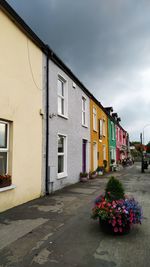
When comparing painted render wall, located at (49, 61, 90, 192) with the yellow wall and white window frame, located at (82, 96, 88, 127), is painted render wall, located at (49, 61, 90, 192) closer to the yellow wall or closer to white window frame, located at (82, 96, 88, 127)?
white window frame, located at (82, 96, 88, 127)

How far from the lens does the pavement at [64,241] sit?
3.85 metres

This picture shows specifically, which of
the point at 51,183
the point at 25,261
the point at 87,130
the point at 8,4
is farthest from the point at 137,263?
the point at 87,130

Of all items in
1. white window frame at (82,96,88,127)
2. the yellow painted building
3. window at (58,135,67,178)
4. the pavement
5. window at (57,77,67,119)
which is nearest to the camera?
the pavement

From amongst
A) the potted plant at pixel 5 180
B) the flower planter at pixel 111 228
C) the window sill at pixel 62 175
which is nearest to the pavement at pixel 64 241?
the flower planter at pixel 111 228

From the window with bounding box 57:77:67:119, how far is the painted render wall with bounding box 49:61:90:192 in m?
0.31

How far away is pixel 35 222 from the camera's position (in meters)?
5.88

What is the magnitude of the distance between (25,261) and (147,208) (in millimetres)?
4586

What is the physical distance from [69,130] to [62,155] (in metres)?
1.43

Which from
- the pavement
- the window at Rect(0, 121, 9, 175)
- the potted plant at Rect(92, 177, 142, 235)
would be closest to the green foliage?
the potted plant at Rect(92, 177, 142, 235)

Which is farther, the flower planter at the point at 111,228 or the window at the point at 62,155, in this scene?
the window at the point at 62,155

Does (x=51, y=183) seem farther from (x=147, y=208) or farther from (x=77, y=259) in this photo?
(x=77, y=259)

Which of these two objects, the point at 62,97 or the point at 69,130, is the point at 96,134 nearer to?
the point at 69,130

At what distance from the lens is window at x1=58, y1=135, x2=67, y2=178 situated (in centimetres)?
1142

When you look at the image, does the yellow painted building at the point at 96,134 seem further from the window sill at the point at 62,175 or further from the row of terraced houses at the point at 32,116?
the window sill at the point at 62,175
